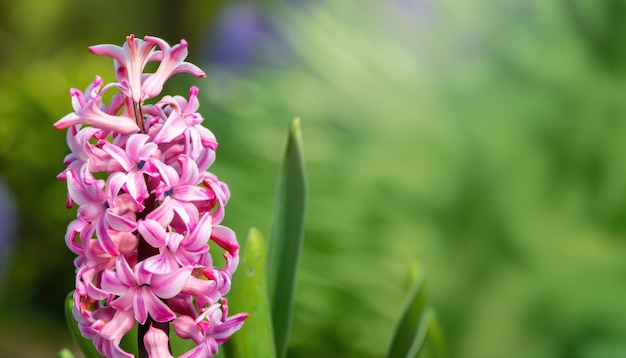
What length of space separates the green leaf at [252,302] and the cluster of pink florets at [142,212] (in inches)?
1.8

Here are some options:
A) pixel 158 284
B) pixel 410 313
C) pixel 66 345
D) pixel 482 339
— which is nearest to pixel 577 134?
pixel 482 339

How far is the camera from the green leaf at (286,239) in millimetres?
261

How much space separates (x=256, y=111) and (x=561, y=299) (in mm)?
266

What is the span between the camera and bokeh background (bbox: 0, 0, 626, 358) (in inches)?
22.3

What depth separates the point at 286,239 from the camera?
0.27 m

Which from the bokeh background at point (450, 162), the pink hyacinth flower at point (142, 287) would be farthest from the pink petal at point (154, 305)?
the bokeh background at point (450, 162)

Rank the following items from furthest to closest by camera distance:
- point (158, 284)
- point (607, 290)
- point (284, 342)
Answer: point (607, 290)
point (284, 342)
point (158, 284)

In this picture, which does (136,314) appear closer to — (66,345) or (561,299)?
(561,299)

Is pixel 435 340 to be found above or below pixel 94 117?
below

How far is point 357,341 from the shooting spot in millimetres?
582

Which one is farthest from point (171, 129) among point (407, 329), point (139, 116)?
point (407, 329)

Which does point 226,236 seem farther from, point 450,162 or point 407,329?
point 450,162

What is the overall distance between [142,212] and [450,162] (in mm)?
439

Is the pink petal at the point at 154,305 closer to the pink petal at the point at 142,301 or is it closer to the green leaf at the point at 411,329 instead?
the pink petal at the point at 142,301
